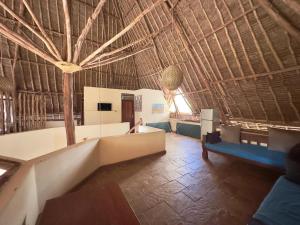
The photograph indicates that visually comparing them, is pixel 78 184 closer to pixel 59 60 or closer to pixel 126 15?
pixel 59 60

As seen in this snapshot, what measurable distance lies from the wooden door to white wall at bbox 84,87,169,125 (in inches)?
11.6

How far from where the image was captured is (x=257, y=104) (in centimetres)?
545

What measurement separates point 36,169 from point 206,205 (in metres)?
2.56

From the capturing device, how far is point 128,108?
29.0 ft

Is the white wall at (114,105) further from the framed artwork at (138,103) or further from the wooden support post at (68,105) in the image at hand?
the wooden support post at (68,105)

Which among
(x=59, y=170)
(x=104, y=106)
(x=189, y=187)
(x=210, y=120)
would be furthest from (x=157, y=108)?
(x=59, y=170)

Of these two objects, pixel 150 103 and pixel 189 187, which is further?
pixel 150 103

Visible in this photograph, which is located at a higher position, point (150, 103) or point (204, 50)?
point (204, 50)

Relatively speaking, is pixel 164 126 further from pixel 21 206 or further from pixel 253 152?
pixel 21 206

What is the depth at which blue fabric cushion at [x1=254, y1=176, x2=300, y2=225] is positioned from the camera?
1509 millimetres

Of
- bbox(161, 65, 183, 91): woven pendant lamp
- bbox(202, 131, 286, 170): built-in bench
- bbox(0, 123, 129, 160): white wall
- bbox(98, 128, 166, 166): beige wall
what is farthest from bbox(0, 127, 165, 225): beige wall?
bbox(0, 123, 129, 160): white wall

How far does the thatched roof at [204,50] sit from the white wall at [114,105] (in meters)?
1.05

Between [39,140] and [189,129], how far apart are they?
6518mm

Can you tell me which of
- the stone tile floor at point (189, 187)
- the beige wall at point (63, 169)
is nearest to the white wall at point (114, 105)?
the stone tile floor at point (189, 187)
